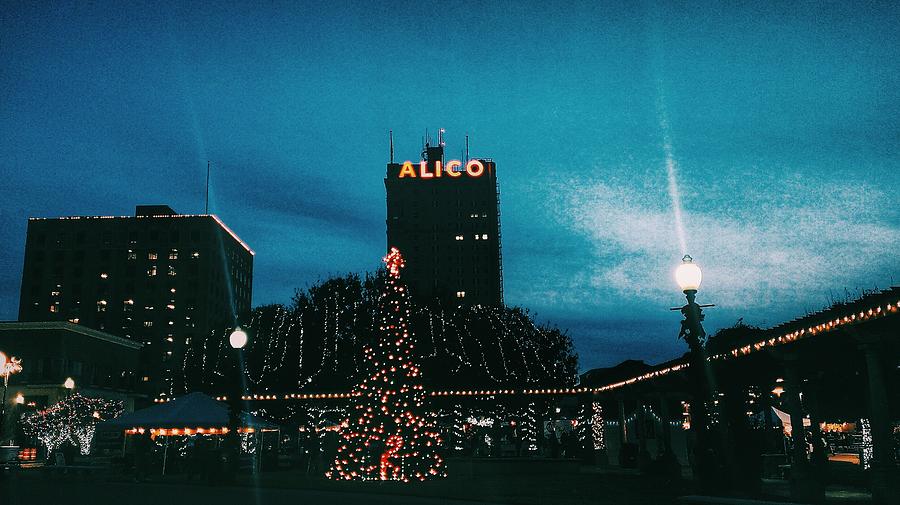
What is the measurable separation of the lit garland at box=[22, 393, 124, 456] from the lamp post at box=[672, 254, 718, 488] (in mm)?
37898

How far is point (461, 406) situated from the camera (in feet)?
166

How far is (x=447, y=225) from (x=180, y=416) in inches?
4931

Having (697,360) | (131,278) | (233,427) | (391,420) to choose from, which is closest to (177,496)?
(233,427)

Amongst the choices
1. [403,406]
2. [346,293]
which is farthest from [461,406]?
[403,406]

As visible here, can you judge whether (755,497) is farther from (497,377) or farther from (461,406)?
(461,406)

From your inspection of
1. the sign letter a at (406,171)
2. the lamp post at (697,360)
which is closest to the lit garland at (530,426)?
the lamp post at (697,360)

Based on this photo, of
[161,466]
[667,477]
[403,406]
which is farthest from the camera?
[161,466]

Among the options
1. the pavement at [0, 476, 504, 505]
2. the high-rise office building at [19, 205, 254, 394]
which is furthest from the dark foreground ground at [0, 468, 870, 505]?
the high-rise office building at [19, 205, 254, 394]

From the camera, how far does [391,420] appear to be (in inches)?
951

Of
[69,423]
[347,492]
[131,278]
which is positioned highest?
[131,278]

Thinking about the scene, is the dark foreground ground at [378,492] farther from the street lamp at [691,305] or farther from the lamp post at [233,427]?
the street lamp at [691,305]

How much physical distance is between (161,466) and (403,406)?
47.4ft

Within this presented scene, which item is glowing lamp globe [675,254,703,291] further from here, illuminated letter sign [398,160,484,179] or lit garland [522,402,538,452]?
illuminated letter sign [398,160,484,179]

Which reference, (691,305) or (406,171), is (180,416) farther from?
(406,171)
